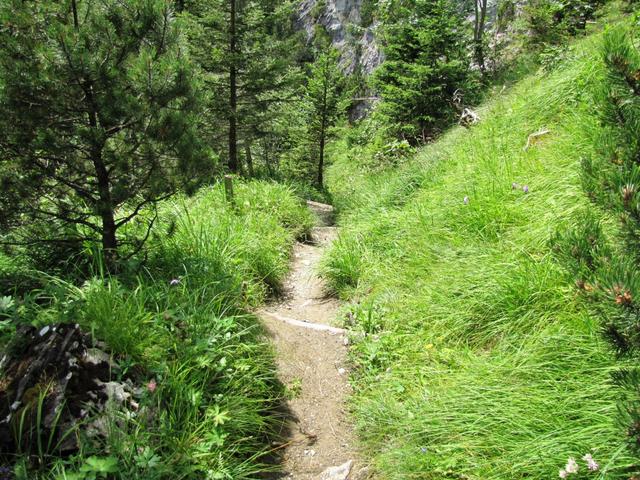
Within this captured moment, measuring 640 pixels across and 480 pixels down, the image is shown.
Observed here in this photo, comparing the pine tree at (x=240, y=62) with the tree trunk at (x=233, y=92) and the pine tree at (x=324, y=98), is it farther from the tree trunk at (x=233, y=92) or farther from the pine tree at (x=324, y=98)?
the pine tree at (x=324, y=98)

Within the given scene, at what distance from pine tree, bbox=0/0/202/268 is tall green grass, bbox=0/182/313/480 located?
2.46 feet

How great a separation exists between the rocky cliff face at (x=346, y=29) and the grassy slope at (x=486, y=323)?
92.0ft

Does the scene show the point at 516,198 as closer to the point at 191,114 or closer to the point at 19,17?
the point at 191,114

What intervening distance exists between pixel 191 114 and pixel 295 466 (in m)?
2.85

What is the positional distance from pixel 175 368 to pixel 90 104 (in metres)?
2.17

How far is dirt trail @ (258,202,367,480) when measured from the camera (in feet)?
9.64

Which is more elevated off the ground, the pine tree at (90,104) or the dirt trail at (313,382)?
the pine tree at (90,104)

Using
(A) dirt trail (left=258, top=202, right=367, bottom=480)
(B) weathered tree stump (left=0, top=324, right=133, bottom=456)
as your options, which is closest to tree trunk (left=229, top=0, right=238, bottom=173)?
(A) dirt trail (left=258, top=202, right=367, bottom=480)

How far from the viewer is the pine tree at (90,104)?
2.91m

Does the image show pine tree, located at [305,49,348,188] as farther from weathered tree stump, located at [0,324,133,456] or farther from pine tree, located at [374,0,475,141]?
weathered tree stump, located at [0,324,133,456]

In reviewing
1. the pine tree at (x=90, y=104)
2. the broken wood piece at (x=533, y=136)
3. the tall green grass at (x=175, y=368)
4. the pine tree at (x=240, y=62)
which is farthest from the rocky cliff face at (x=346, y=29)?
the tall green grass at (x=175, y=368)

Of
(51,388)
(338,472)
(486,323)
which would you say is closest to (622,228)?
(486,323)

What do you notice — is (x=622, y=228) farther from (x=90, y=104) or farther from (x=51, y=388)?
(x=90, y=104)

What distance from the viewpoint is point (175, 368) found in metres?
2.75
